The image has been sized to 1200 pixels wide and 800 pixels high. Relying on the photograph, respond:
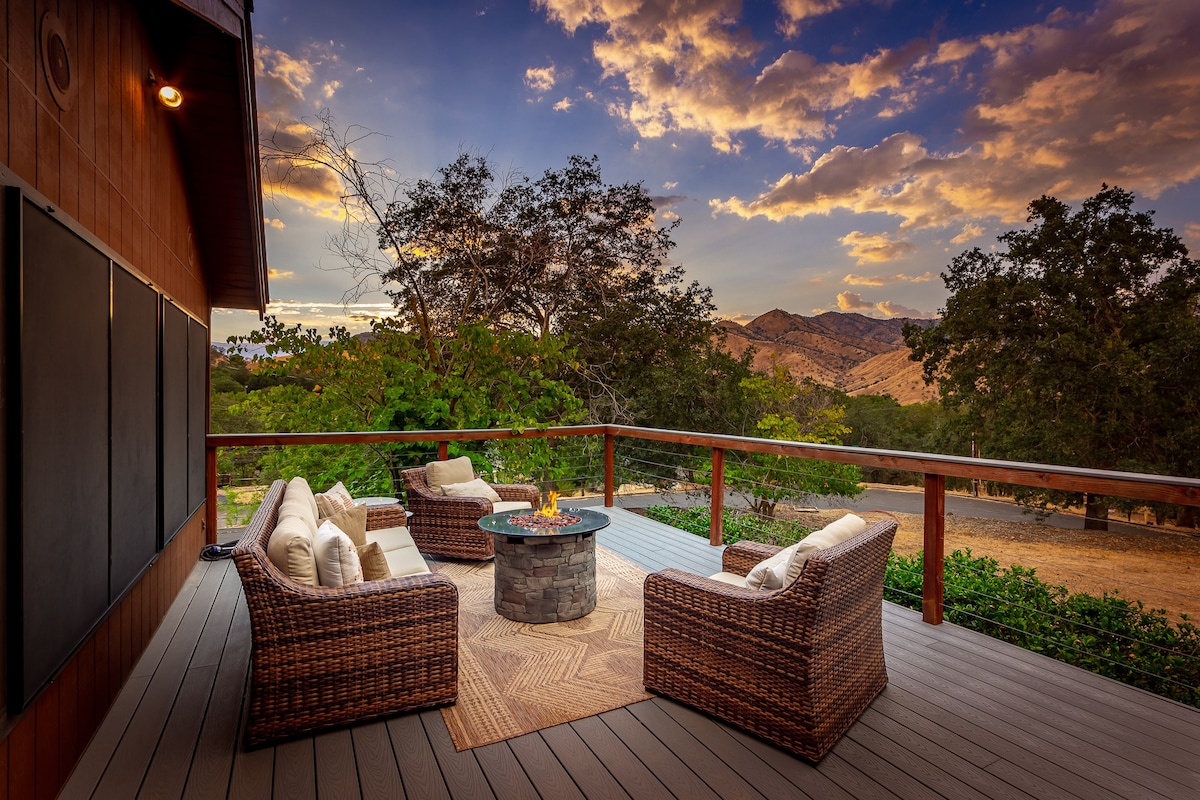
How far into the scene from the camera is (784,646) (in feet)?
6.67

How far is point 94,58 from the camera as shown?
2.28 m

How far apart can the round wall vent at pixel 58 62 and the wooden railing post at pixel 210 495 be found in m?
3.22

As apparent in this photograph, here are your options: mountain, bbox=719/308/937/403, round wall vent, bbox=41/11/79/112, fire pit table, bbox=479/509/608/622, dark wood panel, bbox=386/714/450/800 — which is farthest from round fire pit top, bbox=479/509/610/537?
mountain, bbox=719/308/937/403

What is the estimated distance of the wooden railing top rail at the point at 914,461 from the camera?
2332 millimetres

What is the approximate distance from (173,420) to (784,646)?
11.6 feet

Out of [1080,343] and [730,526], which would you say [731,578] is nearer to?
[730,526]

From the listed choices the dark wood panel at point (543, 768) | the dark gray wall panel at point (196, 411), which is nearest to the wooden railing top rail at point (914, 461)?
the dark gray wall panel at point (196, 411)

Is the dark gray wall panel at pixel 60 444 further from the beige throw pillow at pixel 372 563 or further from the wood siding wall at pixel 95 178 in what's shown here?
the beige throw pillow at pixel 372 563

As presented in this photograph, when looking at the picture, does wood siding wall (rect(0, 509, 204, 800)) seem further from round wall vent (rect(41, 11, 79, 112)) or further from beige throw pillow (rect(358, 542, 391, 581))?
round wall vent (rect(41, 11, 79, 112))

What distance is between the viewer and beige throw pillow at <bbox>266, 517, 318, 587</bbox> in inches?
87.0

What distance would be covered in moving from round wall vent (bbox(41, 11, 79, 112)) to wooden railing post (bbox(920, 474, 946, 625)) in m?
4.11

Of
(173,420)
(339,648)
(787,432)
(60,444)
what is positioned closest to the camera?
(60,444)

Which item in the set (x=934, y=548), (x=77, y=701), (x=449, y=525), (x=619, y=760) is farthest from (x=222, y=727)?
(x=934, y=548)

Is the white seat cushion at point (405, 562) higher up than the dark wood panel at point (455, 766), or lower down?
higher up
